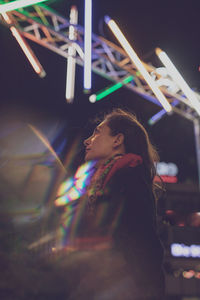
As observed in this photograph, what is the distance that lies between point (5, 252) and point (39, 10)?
383cm

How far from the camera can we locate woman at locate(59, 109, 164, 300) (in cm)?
123

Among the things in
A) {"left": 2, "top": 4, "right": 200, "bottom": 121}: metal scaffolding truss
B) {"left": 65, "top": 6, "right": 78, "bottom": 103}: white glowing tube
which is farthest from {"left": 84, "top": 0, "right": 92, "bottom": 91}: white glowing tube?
{"left": 2, "top": 4, "right": 200, "bottom": 121}: metal scaffolding truss

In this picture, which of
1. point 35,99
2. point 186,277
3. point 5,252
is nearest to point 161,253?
point 5,252

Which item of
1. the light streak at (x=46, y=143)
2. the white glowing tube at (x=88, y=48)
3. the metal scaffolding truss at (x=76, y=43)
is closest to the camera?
the light streak at (x=46, y=143)

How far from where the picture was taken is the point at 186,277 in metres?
8.70

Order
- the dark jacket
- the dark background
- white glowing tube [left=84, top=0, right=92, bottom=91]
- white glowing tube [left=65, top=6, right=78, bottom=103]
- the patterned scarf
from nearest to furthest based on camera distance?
the dark jacket, the patterned scarf, white glowing tube [left=84, top=0, right=92, bottom=91], white glowing tube [left=65, top=6, right=78, bottom=103], the dark background

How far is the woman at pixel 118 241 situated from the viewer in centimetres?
123

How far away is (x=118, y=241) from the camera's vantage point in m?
1.29

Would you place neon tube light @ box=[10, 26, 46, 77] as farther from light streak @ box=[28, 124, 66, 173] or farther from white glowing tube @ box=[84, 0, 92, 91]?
light streak @ box=[28, 124, 66, 173]

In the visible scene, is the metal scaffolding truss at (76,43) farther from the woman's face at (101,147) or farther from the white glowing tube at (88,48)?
the woman's face at (101,147)

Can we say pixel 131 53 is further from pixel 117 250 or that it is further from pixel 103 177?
pixel 117 250

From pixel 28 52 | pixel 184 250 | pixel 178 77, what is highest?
pixel 28 52

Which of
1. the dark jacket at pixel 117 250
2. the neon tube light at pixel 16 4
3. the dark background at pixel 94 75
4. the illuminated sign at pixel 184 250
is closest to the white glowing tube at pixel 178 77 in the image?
the dark background at pixel 94 75

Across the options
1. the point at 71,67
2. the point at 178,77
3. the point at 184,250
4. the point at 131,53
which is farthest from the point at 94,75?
the point at 184,250
